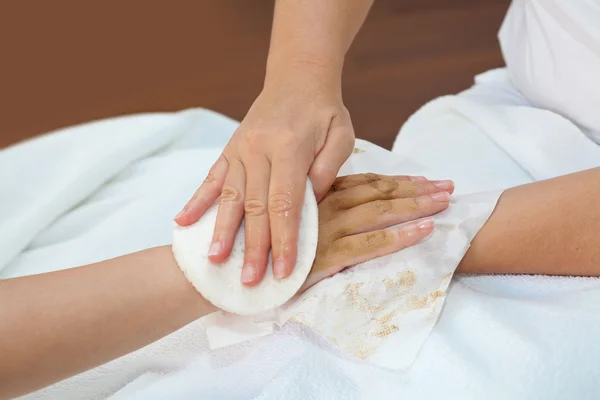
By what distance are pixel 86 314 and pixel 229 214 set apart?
0.64 feet

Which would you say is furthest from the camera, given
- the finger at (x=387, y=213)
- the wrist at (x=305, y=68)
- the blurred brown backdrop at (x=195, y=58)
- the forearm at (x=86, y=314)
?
the blurred brown backdrop at (x=195, y=58)

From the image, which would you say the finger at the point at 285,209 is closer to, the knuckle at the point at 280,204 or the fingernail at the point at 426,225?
the knuckle at the point at 280,204

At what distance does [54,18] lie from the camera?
6.40ft

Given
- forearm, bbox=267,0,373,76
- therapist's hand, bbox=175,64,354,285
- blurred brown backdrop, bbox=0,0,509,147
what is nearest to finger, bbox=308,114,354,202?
therapist's hand, bbox=175,64,354,285

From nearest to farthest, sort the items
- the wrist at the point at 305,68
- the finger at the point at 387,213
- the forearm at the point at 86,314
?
the forearm at the point at 86,314
the finger at the point at 387,213
the wrist at the point at 305,68

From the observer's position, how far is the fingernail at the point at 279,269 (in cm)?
68

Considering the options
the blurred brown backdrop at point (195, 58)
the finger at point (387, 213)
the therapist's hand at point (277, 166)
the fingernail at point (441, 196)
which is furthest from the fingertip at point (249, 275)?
the blurred brown backdrop at point (195, 58)

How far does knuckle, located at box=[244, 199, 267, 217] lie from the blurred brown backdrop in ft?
2.89

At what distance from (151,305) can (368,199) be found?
0.30m

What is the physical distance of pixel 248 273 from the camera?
0.68 m

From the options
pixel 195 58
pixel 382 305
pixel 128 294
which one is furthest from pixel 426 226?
pixel 195 58

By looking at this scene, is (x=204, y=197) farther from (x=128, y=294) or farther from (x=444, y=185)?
(x=444, y=185)

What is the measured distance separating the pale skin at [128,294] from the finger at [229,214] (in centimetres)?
7

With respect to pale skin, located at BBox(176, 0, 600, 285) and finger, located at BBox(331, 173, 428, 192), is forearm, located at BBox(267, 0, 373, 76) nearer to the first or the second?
pale skin, located at BBox(176, 0, 600, 285)
